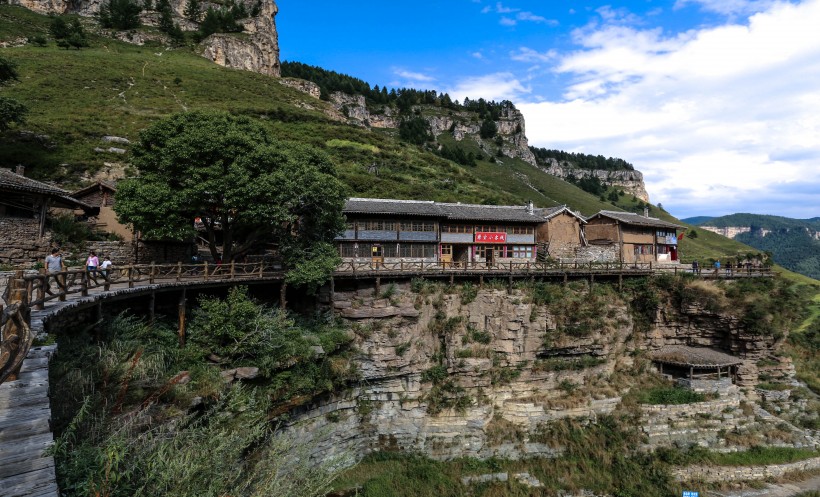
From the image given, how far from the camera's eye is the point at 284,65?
143 meters

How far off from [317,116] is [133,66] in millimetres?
34630

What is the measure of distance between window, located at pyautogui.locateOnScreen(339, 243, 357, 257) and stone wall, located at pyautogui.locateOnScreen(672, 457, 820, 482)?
27.7 m

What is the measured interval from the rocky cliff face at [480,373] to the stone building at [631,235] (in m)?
10.8

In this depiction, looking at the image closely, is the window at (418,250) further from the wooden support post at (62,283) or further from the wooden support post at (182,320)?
the wooden support post at (62,283)

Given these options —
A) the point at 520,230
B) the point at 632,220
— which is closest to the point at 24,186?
the point at 520,230

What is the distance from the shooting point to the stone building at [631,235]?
40.4m

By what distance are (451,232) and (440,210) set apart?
2.47 metres

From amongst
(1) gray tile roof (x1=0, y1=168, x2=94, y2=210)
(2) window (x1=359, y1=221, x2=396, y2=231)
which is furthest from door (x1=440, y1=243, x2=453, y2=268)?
(1) gray tile roof (x1=0, y1=168, x2=94, y2=210)

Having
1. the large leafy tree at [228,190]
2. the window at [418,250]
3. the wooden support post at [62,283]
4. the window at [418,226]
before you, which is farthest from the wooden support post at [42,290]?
the window at [418,226]

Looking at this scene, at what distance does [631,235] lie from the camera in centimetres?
4147

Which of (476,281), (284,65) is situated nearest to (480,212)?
(476,281)

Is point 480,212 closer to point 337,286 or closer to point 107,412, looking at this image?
point 337,286

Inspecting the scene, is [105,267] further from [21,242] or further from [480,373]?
[480,373]

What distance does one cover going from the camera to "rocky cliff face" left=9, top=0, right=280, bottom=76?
302ft
